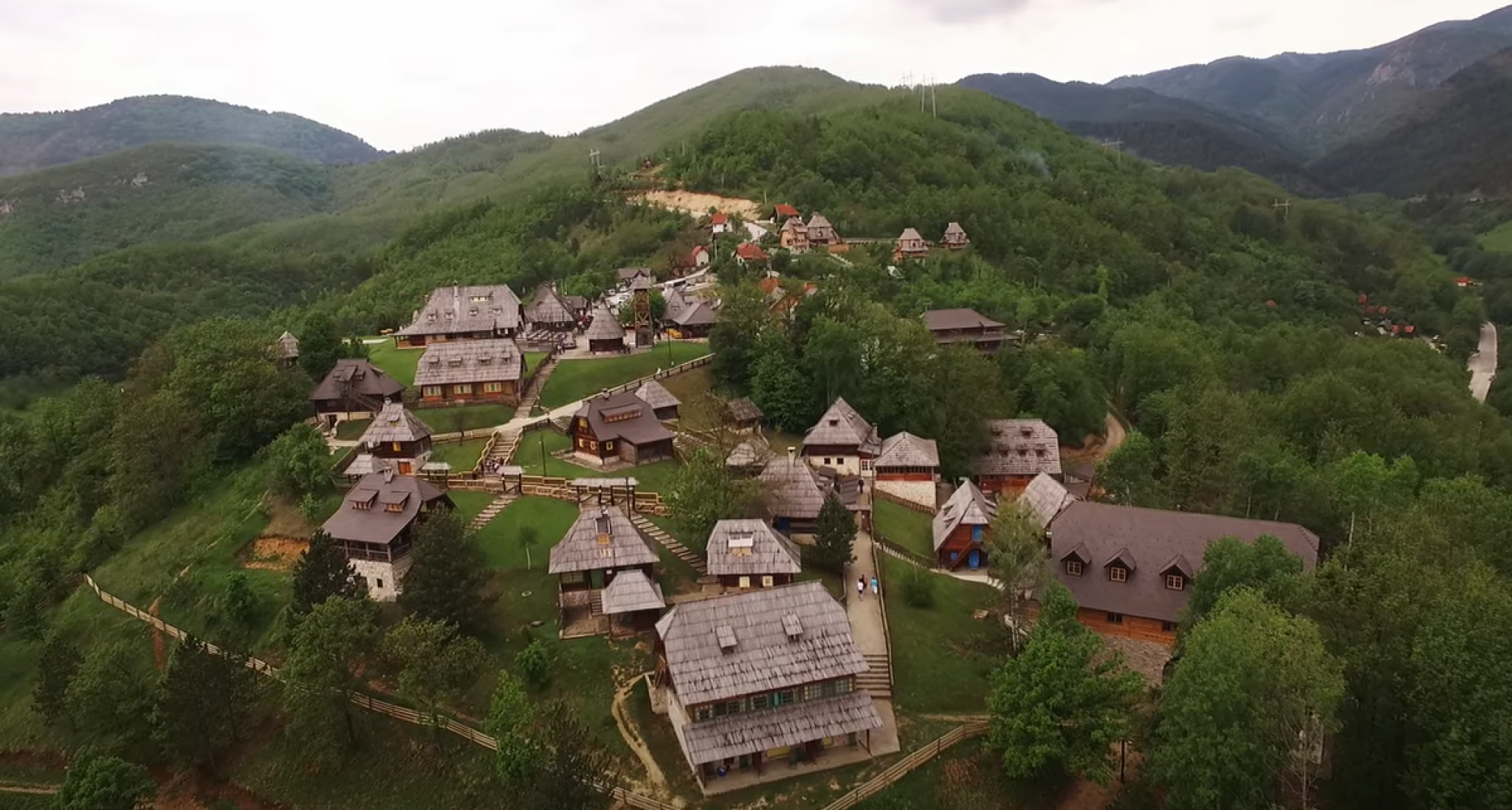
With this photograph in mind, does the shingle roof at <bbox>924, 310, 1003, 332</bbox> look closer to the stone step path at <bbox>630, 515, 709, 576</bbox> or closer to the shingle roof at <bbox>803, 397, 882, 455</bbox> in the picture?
the shingle roof at <bbox>803, 397, 882, 455</bbox>

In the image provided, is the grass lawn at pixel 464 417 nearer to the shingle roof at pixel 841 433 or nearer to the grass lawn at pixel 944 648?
the shingle roof at pixel 841 433

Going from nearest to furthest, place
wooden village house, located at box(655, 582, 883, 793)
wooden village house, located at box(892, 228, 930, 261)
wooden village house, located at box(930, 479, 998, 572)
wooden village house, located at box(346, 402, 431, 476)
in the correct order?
wooden village house, located at box(655, 582, 883, 793)
wooden village house, located at box(930, 479, 998, 572)
wooden village house, located at box(346, 402, 431, 476)
wooden village house, located at box(892, 228, 930, 261)

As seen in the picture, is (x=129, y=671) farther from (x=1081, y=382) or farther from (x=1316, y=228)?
(x=1316, y=228)

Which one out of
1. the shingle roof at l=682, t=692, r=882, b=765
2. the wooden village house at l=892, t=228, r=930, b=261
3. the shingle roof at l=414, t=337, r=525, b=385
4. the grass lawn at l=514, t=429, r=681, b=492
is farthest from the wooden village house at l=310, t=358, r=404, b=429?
the wooden village house at l=892, t=228, r=930, b=261

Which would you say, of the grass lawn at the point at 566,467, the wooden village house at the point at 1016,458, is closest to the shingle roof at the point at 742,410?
the grass lawn at the point at 566,467

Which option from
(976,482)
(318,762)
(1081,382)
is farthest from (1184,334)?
(318,762)

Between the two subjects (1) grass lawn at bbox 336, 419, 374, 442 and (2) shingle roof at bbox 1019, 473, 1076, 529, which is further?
(1) grass lawn at bbox 336, 419, 374, 442

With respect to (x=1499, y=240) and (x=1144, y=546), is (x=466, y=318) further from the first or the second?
(x=1499, y=240)
